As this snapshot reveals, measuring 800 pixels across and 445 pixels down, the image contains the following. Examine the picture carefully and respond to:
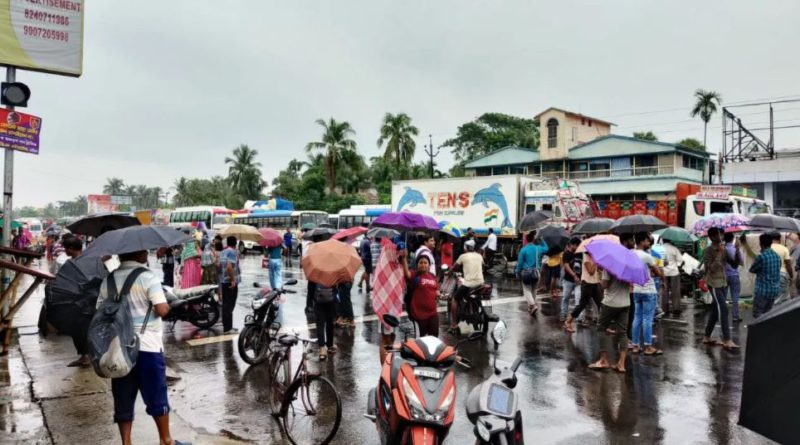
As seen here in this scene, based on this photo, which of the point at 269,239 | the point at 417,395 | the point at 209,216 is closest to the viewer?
the point at 417,395

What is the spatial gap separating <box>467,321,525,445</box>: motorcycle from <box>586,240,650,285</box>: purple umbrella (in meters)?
3.50

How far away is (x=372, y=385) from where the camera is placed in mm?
6660

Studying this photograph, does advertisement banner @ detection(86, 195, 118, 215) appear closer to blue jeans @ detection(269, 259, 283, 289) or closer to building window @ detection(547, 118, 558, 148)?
building window @ detection(547, 118, 558, 148)

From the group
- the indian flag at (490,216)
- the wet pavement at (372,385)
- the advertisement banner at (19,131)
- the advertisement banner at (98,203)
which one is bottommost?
the wet pavement at (372,385)

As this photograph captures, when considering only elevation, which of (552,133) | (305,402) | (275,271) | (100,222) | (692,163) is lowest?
(305,402)

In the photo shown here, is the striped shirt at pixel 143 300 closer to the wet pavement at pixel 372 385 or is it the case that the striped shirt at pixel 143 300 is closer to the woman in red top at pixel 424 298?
the wet pavement at pixel 372 385

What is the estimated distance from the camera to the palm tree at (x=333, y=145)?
48.8 meters

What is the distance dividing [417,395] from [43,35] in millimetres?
8674

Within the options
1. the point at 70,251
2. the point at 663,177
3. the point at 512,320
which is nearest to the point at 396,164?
the point at 663,177

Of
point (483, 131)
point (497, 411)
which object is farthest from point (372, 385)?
point (483, 131)

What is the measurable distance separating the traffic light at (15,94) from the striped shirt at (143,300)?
5189 millimetres

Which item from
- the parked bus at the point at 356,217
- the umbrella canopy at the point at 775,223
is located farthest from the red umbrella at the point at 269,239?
the parked bus at the point at 356,217

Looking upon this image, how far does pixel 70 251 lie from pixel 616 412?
7.12m

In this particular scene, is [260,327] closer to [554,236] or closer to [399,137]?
[554,236]
